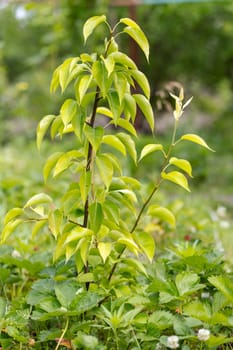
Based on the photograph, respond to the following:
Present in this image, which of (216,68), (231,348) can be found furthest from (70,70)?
(216,68)

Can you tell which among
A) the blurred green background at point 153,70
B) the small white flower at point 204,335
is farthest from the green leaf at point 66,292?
the blurred green background at point 153,70

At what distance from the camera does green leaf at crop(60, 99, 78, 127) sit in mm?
2001

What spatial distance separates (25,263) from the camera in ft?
7.74

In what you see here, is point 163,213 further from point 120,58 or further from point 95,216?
point 120,58

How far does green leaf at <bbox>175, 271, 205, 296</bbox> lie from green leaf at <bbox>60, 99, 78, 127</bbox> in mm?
587

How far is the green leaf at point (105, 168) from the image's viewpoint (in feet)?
6.70

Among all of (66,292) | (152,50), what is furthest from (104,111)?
(152,50)

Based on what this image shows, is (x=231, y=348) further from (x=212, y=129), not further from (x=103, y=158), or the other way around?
(x=212, y=129)

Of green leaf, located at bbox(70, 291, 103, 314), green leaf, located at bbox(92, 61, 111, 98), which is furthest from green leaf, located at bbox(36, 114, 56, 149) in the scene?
green leaf, located at bbox(70, 291, 103, 314)

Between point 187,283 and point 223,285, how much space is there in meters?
0.13

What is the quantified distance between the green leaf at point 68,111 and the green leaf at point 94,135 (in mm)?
63

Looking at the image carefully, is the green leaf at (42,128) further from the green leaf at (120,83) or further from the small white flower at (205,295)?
the small white flower at (205,295)

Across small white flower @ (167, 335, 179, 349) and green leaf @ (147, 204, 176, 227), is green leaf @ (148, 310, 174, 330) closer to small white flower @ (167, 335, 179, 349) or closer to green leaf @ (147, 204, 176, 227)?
small white flower @ (167, 335, 179, 349)

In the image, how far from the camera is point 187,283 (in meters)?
2.06
